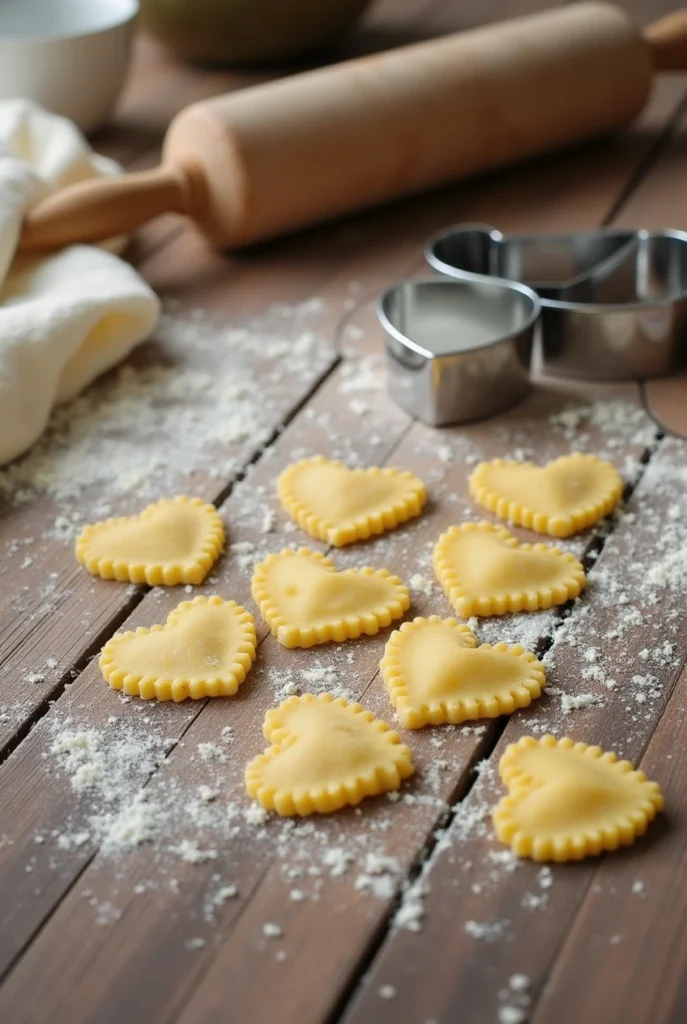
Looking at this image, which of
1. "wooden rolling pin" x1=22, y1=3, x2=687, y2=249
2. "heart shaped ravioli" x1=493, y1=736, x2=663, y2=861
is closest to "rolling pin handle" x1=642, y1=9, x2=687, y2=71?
"wooden rolling pin" x1=22, y1=3, x2=687, y2=249

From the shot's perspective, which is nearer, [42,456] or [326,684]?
[326,684]

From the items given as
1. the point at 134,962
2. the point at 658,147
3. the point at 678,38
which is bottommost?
the point at 134,962

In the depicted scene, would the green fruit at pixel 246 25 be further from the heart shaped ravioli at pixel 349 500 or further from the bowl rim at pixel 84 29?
the heart shaped ravioli at pixel 349 500

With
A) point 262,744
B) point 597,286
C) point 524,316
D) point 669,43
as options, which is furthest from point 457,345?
point 669,43

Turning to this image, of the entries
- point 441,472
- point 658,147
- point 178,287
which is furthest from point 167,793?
point 658,147

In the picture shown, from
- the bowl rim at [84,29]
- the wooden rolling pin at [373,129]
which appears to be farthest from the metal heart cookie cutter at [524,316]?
the bowl rim at [84,29]

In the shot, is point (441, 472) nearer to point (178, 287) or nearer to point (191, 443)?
point (191, 443)

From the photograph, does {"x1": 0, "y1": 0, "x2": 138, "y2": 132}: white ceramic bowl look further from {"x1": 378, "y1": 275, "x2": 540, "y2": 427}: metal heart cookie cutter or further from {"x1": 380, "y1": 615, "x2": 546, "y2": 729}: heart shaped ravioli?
{"x1": 380, "y1": 615, "x2": 546, "y2": 729}: heart shaped ravioli

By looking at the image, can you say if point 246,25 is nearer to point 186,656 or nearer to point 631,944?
point 186,656
